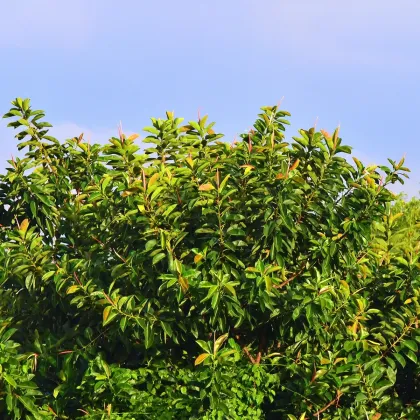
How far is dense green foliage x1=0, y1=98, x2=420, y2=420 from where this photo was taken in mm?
7680

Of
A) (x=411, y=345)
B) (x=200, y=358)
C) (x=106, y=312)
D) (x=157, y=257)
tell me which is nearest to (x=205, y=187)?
(x=157, y=257)

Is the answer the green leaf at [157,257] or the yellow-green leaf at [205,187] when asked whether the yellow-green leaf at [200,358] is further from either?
the yellow-green leaf at [205,187]

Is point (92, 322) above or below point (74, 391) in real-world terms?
above

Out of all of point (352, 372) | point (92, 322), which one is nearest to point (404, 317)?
point (352, 372)

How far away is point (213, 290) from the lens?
288 inches

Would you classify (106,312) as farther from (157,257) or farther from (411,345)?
(411,345)

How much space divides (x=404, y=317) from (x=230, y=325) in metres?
1.97

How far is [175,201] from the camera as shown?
830 centimetres

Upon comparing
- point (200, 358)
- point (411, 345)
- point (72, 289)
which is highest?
point (72, 289)

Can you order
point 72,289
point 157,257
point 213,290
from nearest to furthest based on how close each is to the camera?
point 213,290, point 157,257, point 72,289

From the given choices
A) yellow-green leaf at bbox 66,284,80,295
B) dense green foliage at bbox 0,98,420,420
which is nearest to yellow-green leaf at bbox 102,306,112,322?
dense green foliage at bbox 0,98,420,420

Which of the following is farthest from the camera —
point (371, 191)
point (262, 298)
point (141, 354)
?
point (141, 354)

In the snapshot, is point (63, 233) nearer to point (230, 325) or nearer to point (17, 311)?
point (17, 311)

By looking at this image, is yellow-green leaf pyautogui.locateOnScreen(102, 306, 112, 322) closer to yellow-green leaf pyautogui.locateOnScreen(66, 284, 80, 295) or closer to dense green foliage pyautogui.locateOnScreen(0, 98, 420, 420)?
dense green foliage pyautogui.locateOnScreen(0, 98, 420, 420)
